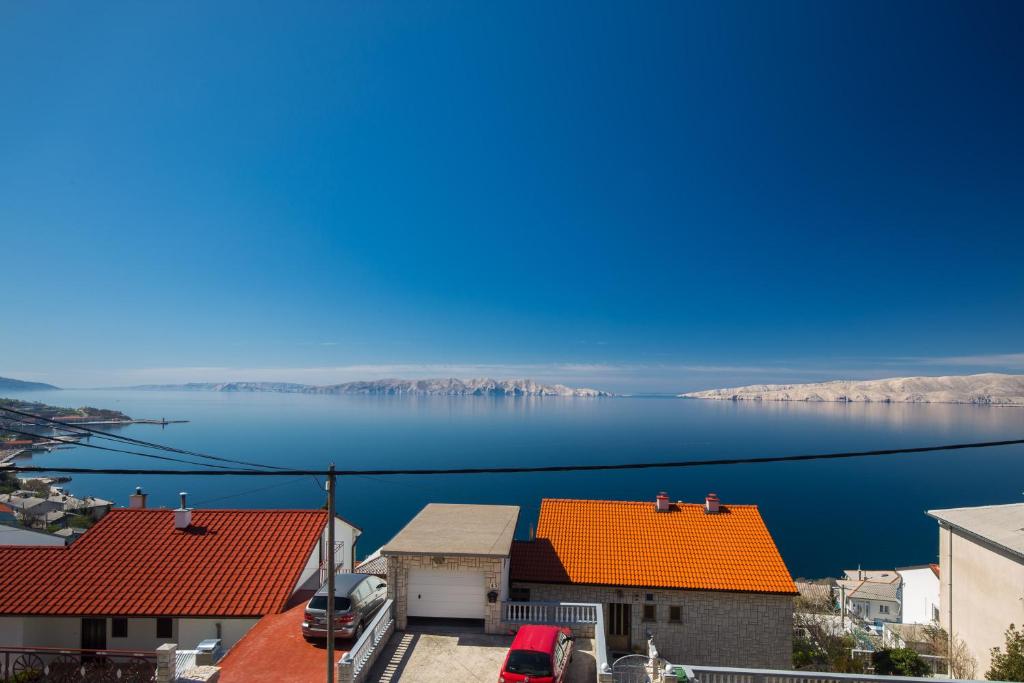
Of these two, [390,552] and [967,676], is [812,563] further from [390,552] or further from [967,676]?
[390,552]

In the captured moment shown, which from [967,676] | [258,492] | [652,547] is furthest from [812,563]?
[258,492]

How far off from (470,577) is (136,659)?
835 centimetres

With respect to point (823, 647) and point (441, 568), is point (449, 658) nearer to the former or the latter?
point (441, 568)

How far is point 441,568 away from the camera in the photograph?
14422 mm

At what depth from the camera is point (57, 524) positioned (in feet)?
200

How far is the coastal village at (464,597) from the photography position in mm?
12383

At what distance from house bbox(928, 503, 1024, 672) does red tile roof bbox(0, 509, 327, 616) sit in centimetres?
2308

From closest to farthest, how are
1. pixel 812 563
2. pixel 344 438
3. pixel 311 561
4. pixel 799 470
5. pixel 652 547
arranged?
pixel 311 561
pixel 652 547
pixel 812 563
pixel 799 470
pixel 344 438

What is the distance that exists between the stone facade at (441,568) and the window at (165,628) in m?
6.21

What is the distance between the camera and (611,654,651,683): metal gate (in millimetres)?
12523

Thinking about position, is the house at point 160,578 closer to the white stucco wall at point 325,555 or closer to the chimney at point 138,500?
the white stucco wall at point 325,555

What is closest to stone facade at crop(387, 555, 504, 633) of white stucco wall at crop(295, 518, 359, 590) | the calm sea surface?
white stucco wall at crop(295, 518, 359, 590)

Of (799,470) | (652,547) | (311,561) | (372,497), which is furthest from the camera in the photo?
(799,470)

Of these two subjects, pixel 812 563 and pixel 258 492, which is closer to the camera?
pixel 812 563
